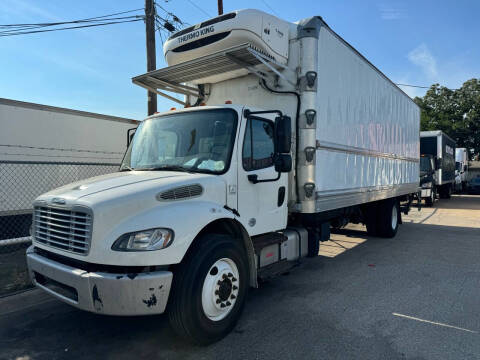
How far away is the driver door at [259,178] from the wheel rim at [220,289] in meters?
0.61

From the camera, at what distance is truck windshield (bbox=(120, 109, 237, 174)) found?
3756mm

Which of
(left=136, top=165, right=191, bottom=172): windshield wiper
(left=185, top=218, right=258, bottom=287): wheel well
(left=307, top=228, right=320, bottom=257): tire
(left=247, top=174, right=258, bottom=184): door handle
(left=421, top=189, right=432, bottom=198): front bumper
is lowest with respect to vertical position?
(left=421, top=189, right=432, bottom=198): front bumper

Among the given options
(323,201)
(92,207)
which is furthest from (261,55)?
(92,207)

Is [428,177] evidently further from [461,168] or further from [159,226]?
[159,226]

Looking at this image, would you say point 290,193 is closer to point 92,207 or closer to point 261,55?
point 261,55

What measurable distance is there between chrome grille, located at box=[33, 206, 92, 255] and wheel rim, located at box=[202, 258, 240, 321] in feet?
3.83

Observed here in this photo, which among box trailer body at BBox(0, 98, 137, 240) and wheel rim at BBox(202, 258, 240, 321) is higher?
box trailer body at BBox(0, 98, 137, 240)

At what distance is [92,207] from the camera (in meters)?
2.87

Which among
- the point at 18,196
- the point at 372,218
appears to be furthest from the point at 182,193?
the point at 372,218

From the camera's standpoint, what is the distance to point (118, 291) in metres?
2.76

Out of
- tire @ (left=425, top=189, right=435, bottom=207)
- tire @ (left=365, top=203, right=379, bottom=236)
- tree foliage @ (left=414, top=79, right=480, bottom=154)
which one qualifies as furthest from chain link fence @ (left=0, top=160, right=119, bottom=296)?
tree foliage @ (left=414, top=79, right=480, bottom=154)

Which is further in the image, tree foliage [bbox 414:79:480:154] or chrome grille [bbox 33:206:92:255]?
tree foliage [bbox 414:79:480:154]

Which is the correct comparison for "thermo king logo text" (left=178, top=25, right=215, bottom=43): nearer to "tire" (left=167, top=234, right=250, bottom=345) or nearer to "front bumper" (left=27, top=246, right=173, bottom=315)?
"tire" (left=167, top=234, right=250, bottom=345)

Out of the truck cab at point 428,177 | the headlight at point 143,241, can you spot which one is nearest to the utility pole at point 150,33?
the headlight at point 143,241
